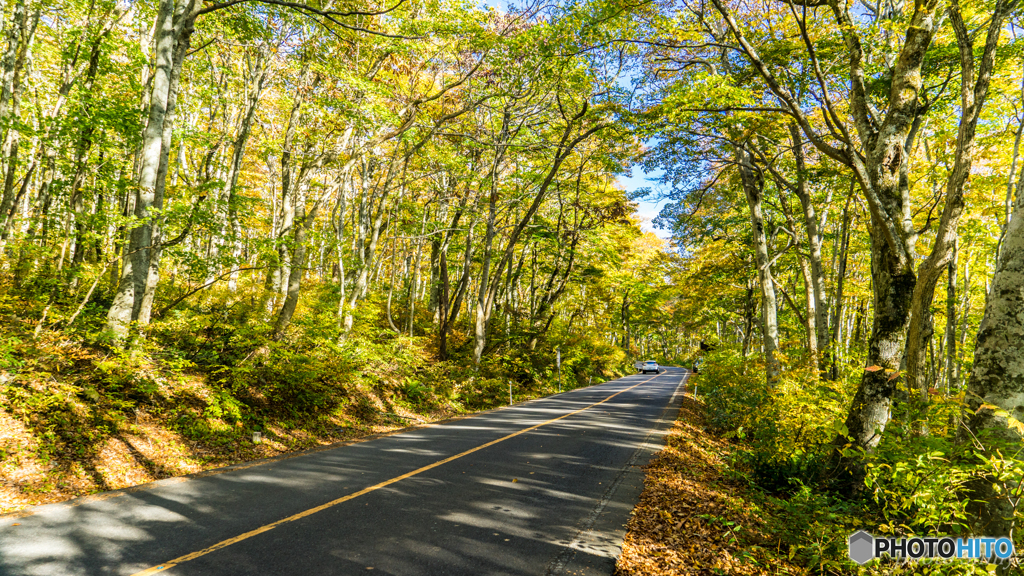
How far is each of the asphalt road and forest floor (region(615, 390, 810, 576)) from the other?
0.25 metres

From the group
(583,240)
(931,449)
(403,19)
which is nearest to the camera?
(931,449)

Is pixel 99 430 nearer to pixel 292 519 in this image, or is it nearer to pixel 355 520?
pixel 292 519

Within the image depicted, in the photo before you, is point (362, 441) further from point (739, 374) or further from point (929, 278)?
point (739, 374)

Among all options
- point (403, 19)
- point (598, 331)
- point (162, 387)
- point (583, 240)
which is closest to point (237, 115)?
point (403, 19)

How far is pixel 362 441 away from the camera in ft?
29.9

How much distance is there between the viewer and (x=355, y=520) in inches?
186

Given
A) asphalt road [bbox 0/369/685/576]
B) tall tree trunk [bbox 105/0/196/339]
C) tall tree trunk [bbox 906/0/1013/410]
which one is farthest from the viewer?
tall tree trunk [bbox 105/0/196/339]

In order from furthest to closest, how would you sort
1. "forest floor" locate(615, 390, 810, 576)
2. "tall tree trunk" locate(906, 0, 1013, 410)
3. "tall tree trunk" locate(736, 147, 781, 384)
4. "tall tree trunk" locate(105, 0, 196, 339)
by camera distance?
"tall tree trunk" locate(736, 147, 781, 384) < "tall tree trunk" locate(105, 0, 196, 339) < "tall tree trunk" locate(906, 0, 1013, 410) < "forest floor" locate(615, 390, 810, 576)

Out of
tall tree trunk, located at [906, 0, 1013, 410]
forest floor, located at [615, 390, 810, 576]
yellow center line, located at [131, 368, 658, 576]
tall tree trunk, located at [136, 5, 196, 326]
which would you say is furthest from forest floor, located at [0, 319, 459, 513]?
tall tree trunk, located at [906, 0, 1013, 410]

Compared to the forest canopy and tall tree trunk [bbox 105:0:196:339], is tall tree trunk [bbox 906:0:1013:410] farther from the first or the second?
tall tree trunk [bbox 105:0:196:339]

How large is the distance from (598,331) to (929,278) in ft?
90.7

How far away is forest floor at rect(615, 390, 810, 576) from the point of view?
4086 mm

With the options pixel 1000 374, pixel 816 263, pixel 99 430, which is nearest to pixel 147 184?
pixel 99 430

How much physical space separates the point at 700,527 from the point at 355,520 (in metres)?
3.83
